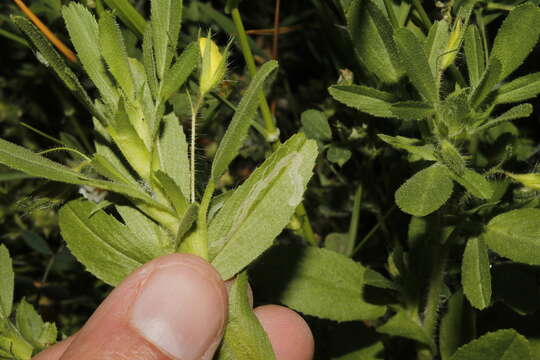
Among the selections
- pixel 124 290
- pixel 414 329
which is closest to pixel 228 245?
pixel 124 290

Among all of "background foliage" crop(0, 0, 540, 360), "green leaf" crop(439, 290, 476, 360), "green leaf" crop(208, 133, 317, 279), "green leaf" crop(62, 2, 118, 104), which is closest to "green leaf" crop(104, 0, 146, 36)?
"background foliage" crop(0, 0, 540, 360)

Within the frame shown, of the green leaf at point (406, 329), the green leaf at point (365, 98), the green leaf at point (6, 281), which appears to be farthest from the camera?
the green leaf at point (6, 281)

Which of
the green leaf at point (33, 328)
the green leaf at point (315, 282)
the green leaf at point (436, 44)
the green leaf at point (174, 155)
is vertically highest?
the green leaf at point (174, 155)

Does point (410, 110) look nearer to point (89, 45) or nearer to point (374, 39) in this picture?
point (374, 39)

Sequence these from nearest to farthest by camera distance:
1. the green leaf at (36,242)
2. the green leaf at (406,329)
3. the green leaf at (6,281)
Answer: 1. the green leaf at (406,329)
2. the green leaf at (6,281)
3. the green leaf at (36,242)

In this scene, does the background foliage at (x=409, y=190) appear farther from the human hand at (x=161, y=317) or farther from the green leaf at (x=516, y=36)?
the human hand at (x=161, y=317)

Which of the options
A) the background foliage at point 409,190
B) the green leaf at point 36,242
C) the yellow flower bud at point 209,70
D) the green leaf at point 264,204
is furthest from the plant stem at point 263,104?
the green leaf at point 36,242

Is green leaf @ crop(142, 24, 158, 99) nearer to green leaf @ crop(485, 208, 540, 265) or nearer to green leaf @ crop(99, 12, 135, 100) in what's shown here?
green leaf @ crop(99, 12, 135, 100)
